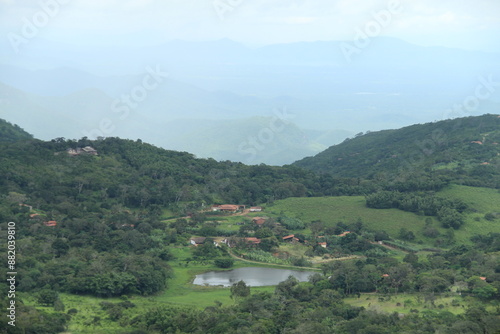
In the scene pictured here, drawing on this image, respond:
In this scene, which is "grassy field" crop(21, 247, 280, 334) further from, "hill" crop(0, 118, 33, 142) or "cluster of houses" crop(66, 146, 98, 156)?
"hill" crop(0, 118, 33, 142)

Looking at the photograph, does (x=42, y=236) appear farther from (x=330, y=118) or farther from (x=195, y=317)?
(x=330, y=118)

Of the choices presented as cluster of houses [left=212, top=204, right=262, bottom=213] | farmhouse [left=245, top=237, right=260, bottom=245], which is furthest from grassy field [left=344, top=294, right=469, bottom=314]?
cluster of houses [left=212, top=204, right=262, bottom=213]

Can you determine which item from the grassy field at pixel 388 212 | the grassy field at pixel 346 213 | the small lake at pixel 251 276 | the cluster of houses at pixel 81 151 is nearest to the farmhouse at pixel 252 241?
the small lake at pixel 251 276

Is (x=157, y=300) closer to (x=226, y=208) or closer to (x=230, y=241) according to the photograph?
(x=230, y=241)

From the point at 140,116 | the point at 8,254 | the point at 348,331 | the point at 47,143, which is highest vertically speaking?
the point at 140,116

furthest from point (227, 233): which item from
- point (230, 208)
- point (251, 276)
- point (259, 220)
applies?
point (251, 276)

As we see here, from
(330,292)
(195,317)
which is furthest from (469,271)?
(195,317)

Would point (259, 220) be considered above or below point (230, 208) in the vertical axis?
below
